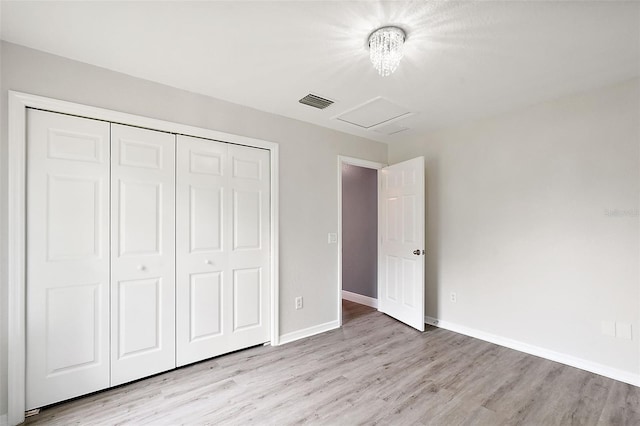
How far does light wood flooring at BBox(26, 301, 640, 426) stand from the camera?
6.25ft

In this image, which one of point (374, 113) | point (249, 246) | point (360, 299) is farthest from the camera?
point (360, 299)

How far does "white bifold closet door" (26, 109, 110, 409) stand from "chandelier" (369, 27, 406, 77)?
203 centimetres

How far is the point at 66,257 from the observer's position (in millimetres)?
2035

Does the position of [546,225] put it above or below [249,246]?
above

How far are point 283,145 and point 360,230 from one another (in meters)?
2.22

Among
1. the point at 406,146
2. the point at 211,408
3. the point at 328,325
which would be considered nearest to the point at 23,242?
the point at 211,408

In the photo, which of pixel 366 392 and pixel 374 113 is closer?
pixel 366 392

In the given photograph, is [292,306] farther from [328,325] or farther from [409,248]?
[409,248]

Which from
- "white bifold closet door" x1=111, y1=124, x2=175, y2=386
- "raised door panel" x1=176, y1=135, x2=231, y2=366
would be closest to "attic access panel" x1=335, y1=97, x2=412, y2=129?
"raised door panel" x1=176, y1=135, x2=231, y2=366

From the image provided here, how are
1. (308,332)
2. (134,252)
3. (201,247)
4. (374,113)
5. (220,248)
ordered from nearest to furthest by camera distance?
(134,252), (201,247), (220,248), (374,113), (308,332)

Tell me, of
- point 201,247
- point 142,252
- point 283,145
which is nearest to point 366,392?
point 201,247

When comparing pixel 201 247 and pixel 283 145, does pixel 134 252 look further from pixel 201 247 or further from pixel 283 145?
pixel 283 145

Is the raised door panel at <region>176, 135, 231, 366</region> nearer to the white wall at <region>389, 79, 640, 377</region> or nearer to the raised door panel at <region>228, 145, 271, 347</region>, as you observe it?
the raised door panel at <region>228, 145, 271, 347</region>

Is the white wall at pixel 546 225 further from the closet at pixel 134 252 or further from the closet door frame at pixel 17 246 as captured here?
the closet door frame at pixel 17 246
